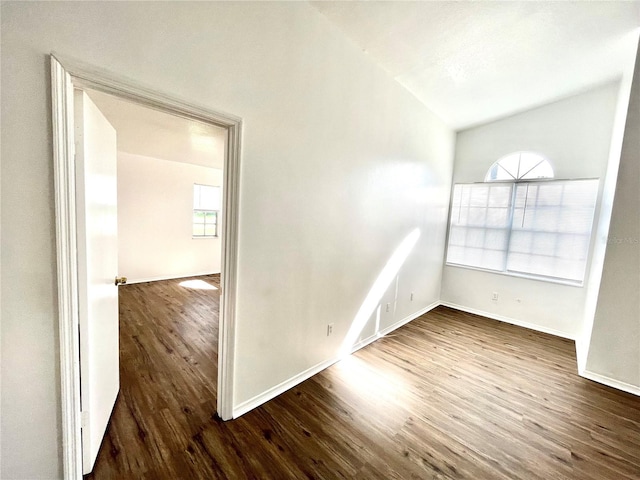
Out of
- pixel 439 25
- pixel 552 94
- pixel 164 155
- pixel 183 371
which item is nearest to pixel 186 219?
pixel 164 155

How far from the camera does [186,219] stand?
18.5ft

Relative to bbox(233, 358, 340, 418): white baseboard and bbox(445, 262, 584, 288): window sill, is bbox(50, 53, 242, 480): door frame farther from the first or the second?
bbox(445, 262, 584, 288): window sill

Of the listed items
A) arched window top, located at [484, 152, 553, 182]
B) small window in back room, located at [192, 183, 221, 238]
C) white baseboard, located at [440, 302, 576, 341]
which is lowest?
white baseboard, located at [440, 302, 576, 341]

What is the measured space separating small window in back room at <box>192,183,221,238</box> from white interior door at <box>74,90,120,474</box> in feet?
14.2

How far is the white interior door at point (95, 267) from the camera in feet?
4.06

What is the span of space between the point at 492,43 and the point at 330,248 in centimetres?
239

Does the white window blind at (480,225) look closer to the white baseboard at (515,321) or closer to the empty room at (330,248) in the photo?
the empty room at (330,248)

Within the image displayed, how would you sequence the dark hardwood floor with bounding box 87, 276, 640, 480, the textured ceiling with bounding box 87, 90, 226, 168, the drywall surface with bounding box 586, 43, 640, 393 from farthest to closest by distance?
the textured ceiling with bounding box 87, 90, 226, 168, the drywall surface with bounding box 586, 43, 640, 393, the dark hardwood floor with bounding box 87, 276, 640, 480

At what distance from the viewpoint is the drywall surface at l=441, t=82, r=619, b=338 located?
10.7 feet

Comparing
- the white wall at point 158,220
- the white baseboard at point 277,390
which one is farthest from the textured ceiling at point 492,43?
the white wall at point 158,220

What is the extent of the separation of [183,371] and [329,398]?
1332mm

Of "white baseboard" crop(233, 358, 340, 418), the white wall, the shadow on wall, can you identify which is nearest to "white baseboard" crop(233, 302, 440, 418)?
"white baseboard" crop(233, 358, 340, 418)

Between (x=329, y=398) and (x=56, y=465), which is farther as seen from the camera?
(x=329, y=398)

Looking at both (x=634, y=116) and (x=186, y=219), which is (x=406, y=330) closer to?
(x=634, y=116)
